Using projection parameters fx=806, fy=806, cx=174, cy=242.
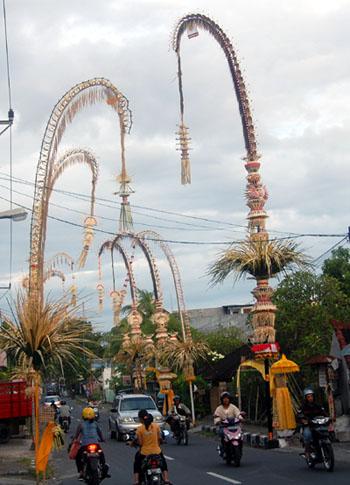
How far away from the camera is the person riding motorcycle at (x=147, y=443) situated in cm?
1302

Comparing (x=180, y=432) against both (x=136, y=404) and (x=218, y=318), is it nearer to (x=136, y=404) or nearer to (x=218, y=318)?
(x=136, y=404)

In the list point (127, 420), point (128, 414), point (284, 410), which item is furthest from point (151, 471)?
point (128, 414)

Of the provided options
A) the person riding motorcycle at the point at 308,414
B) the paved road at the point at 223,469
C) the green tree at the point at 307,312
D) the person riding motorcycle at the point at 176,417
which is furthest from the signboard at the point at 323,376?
the green tree at the point at 307,312

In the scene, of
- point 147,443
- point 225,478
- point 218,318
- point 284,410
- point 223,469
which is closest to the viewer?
point 147,443

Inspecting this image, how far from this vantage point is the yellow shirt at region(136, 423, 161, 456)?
43.0ft

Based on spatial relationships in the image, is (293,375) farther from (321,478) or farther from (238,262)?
(321,478)

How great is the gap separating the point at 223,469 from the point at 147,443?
543 cm

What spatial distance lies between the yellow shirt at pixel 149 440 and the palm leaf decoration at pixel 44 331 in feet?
16.6

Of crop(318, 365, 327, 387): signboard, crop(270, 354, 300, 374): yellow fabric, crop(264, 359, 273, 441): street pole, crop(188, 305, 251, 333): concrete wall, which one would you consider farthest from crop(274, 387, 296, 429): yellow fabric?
crop(188, 305, 251, 333): concrete wall

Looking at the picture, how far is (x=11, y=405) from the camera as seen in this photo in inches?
1248

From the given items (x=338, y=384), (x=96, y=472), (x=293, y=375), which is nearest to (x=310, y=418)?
(x=96, y=472)

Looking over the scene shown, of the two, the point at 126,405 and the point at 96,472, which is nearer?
the point at 96,472

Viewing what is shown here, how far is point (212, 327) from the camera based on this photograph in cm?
8031

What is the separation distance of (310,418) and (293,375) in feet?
50.2
